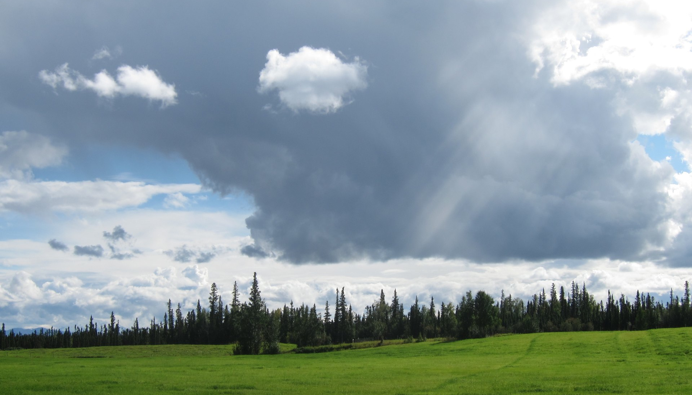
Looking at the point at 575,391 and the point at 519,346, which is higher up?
the point at 575,391

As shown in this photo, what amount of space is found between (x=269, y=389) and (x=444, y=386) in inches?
509

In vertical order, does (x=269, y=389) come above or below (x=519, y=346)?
above

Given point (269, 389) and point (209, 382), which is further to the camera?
point (209, 382)

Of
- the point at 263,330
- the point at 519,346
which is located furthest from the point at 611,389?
the point at 263,330

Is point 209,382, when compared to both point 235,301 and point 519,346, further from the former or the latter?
point 235,301

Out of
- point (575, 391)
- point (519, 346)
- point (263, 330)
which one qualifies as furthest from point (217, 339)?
point (575, 391)

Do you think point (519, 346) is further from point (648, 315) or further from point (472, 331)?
point (648, 315)

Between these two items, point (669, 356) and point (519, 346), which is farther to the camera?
point (519, 346)

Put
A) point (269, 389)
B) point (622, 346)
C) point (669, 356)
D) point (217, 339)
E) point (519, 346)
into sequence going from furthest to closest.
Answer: point (217, 339) < point (519, 346) < point (622, 346) < point (669, 356) < point (269, 389)

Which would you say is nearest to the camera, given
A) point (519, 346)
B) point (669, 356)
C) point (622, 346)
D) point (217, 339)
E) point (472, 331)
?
point (669, 356)

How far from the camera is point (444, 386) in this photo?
123 feet

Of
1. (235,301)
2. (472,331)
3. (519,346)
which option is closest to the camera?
(519,346)

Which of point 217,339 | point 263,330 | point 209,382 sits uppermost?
point 209,382

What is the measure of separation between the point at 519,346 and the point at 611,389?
55982 millimetres
